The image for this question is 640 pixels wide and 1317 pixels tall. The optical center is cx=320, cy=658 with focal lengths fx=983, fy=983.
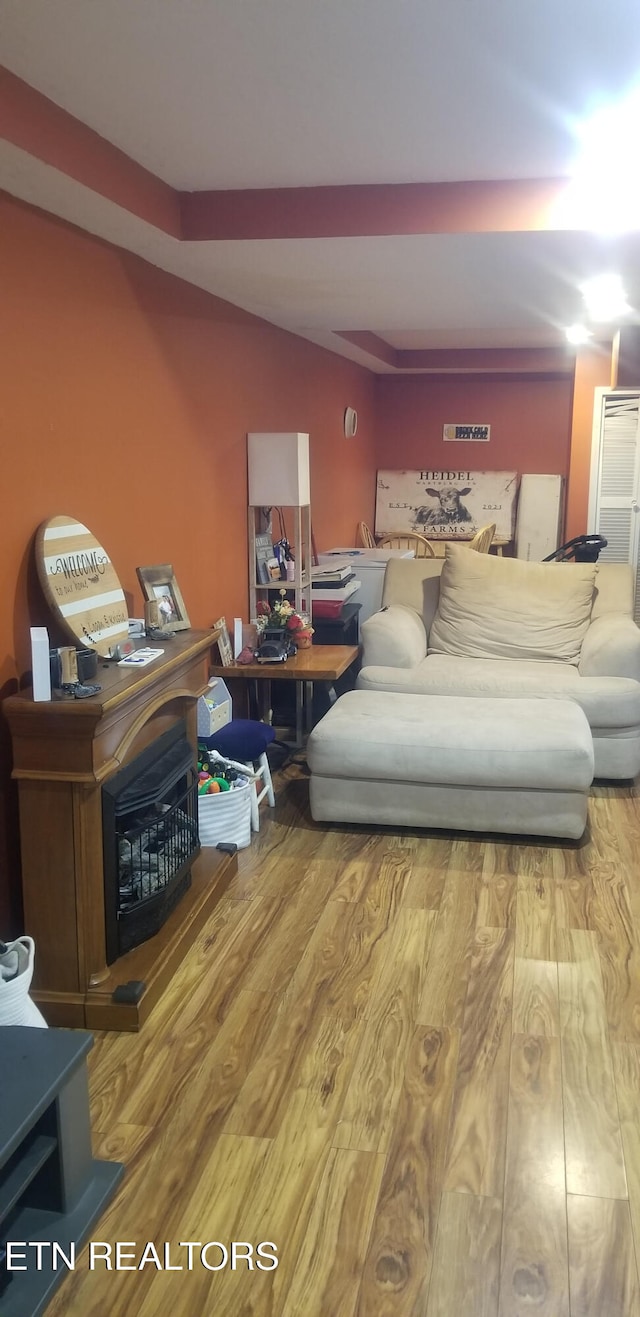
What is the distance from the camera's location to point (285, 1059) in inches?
86.7

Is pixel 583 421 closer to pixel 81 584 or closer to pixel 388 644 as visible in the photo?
pixel 388 644

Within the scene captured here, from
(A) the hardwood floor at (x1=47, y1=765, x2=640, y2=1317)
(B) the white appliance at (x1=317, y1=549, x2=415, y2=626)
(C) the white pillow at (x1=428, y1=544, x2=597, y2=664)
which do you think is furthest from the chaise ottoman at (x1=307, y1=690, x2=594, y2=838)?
(B) the white appliance at (x1=317, y1=549, x2=415, y2=626)

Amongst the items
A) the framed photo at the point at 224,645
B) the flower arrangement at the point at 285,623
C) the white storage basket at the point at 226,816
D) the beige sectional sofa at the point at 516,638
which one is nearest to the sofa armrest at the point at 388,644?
the beige sectional sofa at the point at 516,638

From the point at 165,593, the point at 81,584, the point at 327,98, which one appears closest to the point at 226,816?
the point at 165,593

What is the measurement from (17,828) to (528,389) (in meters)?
6.49

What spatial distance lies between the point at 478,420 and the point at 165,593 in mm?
5420

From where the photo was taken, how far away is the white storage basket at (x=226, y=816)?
3205 millimetres

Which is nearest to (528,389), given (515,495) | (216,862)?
(515,495)

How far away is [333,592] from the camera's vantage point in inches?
191

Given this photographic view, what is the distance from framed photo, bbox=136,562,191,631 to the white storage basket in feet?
1.90

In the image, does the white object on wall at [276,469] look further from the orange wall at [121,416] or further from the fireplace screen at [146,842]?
the fireplace screen at [146,842]

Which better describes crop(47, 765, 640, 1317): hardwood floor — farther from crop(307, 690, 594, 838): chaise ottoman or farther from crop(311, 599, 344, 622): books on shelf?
crop(311, 599, 344, 622): books on shelf

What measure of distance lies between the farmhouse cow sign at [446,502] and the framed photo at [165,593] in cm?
492

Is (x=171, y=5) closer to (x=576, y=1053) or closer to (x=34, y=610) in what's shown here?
(x=34, y=610)
